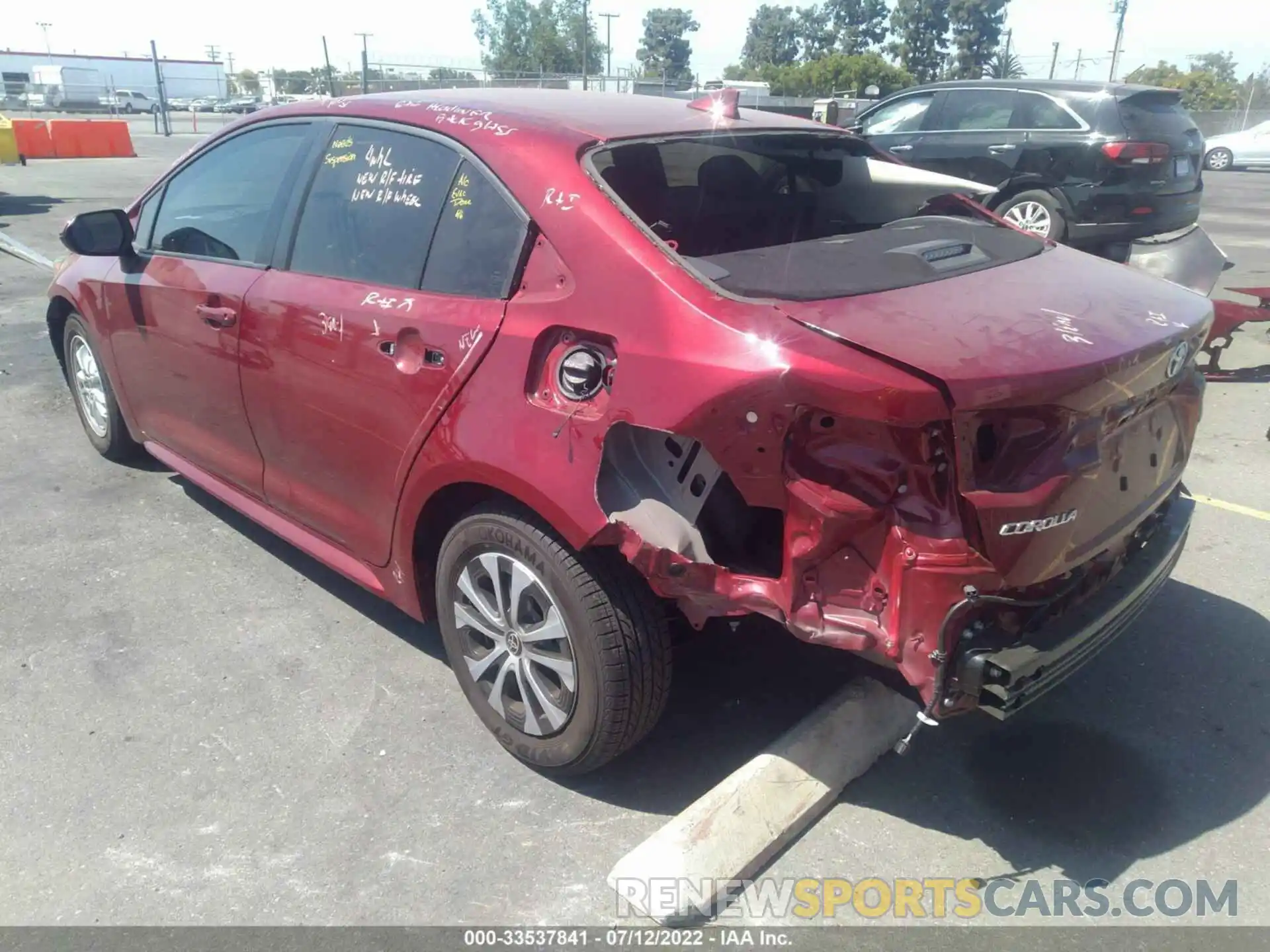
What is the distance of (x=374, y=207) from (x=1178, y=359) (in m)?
2.38

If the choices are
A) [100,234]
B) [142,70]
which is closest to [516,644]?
[100,234]

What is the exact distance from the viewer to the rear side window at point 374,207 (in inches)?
116

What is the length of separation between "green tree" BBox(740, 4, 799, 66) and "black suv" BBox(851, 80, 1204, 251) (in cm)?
8714

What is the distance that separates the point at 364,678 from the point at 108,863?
0.95 meters

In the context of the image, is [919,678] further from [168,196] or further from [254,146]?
[168,196]

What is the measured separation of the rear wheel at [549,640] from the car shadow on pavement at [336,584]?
1.97ft

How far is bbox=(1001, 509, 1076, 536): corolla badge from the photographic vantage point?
2.16m

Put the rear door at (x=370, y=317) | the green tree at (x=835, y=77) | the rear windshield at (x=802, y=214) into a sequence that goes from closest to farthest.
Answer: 1. the rear windshield at (x=802, y=214)
2. the rear door at (x=370, y=317)
3. the green tree at (x=835, y=77)

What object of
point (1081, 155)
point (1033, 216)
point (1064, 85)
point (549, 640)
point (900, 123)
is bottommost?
point (549, 640)

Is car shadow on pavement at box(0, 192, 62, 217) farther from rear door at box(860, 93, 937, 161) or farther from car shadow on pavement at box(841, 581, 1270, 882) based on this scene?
car shadow on pavement at box(841, 581, 1270, 882)

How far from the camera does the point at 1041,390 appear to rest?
2168 mm

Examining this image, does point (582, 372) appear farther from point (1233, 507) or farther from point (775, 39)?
point (775, 39)

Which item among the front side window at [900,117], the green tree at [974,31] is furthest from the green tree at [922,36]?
the front side window at [900,117]

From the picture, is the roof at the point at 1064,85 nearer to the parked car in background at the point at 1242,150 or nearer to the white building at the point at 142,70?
the parked car in background at the point at 1242,150
